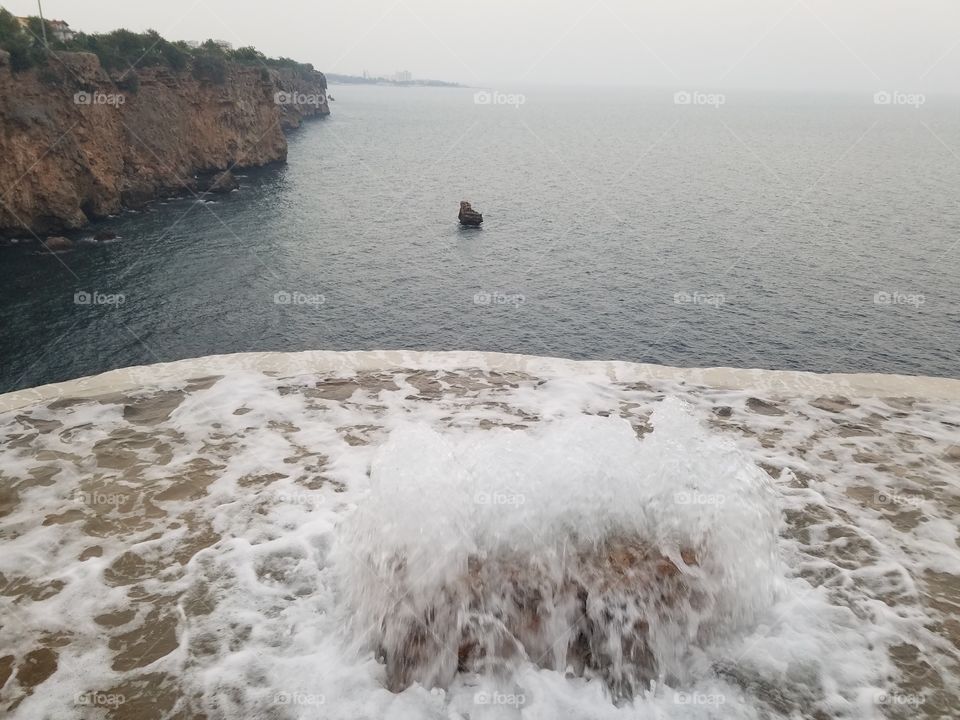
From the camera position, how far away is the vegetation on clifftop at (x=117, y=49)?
3881cm

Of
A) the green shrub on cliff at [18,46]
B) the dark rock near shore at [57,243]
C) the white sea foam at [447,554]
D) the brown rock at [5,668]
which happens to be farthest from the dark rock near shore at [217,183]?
the brown rock at [5,668]

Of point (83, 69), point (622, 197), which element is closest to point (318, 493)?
point (83, 69)

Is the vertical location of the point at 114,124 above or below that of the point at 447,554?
above

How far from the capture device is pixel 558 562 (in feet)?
26.6

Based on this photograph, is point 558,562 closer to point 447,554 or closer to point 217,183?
point 447,554

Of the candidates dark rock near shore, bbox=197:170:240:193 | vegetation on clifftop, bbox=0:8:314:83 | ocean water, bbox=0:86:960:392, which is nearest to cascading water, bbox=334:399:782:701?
ocean water, bbox=0:86:960:392

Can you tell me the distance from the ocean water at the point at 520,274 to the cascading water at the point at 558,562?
18492mm

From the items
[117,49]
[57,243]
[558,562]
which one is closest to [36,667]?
[558,562]

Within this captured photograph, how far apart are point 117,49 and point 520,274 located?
133 ft

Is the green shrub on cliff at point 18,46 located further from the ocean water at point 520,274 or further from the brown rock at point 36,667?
the brown rock at point 36,667

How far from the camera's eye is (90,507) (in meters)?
10.3

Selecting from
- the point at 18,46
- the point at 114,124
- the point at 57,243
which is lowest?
the point at 57,243

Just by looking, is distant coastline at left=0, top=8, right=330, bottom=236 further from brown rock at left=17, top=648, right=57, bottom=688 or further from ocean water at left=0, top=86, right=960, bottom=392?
brown rock at left=17, top=648, right=57, bottom=688

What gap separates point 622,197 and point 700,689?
54524 millimetres
